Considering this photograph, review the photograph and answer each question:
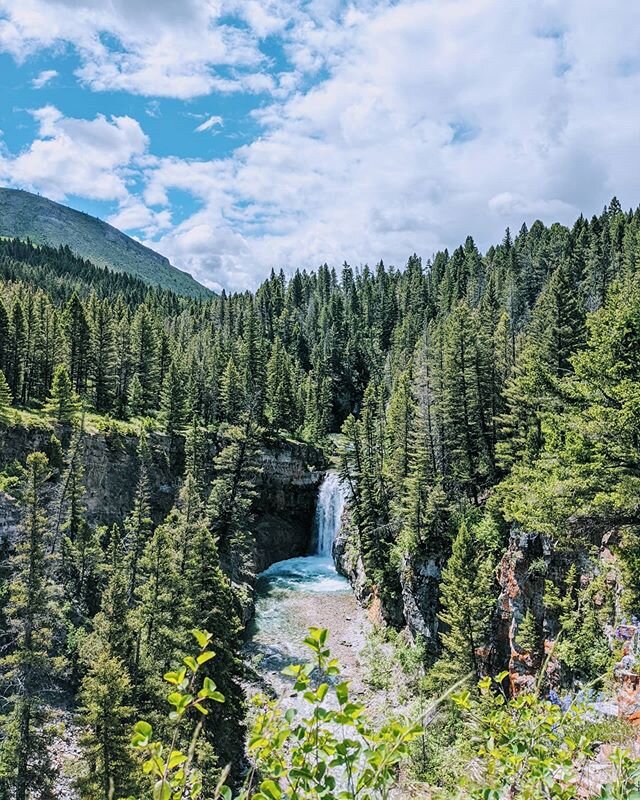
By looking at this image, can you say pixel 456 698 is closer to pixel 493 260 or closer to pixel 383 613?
pixel 383 613

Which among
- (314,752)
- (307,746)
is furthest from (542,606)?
(307,746)

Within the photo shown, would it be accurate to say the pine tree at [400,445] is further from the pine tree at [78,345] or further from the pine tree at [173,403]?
the pine tree at [78,345]

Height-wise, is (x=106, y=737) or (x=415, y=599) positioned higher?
(x=415, y=599)

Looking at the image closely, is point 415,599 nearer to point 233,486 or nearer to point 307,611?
point 307,611

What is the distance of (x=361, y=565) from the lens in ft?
171

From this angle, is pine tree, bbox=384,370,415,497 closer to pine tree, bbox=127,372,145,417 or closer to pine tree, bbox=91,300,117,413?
pine tree, bbox=127,372,145,417

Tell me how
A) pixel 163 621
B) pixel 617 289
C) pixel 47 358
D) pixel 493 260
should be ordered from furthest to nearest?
pixel 493 260 < pixel 47 358 < pixel 163 621 < pixel 617 289

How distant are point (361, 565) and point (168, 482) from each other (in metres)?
23.4

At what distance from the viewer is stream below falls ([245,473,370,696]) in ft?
130

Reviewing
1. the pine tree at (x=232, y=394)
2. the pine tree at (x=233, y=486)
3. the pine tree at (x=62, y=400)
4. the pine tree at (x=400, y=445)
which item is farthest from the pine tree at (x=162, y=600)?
the pine tree at (x=232, y=394)

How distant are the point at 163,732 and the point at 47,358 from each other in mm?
51964

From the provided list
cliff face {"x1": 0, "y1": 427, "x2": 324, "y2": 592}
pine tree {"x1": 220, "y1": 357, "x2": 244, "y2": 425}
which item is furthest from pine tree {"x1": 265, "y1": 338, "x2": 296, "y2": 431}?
cliff face {"x1": 0, "y1": 427, "x2": 324, "y2": 592}

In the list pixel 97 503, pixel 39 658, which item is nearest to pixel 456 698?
pixel 39 658

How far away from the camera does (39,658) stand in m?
24.5
